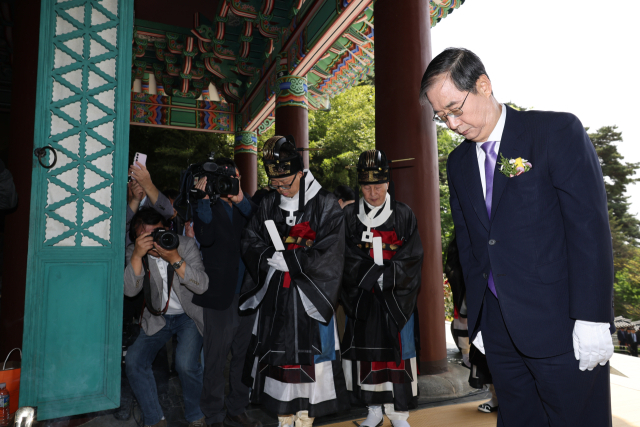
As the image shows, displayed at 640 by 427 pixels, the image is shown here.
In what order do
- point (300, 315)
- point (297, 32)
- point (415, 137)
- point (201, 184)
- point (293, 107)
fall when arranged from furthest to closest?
point (293, 107) → point (297, 32) → point (415, 137) → point (201, 184) → point (300, 315)

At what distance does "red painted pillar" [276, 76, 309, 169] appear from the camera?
7727 millimetres

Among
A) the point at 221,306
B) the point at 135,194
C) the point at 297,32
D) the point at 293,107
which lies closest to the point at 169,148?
the point at 293,107

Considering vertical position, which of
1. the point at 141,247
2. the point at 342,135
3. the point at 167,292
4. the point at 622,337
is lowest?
the point at 622,337

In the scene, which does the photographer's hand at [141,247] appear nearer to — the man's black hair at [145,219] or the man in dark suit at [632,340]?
the man's black hair at [145,219]

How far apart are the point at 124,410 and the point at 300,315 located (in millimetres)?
1588

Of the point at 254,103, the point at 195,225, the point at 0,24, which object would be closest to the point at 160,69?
the point at 254,103

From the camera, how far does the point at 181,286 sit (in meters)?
2.73

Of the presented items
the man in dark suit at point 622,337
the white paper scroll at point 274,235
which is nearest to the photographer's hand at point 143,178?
the white paper scroll at point 274,235

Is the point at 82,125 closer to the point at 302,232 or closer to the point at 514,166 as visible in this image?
the point at 302,232

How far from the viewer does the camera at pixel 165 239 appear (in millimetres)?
2467

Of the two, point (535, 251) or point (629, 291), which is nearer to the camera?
point (535, 251)

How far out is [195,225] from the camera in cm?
282

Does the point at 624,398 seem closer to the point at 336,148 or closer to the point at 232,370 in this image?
the point at 232,370

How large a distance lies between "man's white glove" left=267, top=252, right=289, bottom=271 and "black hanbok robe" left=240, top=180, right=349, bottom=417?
3 centimetres
